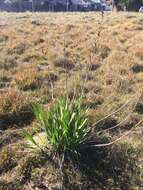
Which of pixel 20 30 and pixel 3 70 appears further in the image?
pixel 20 30

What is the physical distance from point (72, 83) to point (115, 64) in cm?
271

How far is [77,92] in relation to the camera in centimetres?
860

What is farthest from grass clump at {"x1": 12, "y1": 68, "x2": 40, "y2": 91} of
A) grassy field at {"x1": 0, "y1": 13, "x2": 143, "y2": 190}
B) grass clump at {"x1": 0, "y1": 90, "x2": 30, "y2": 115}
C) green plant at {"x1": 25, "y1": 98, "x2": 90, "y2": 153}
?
green plant at {"x1": 25, "y1": 98, "x2": 90, "y2": 153}

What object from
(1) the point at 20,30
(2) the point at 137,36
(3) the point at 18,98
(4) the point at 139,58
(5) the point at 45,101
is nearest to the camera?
(3) the point at 18,98

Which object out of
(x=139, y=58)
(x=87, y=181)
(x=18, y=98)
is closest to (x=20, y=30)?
(x=139, y=58)

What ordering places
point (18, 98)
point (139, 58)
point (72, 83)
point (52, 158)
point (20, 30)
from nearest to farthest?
point (52, 158)
point (18, 98)
point (72, 83)
point (139, 58)
point (20, 30)

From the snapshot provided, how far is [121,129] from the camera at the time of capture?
23.2 ft

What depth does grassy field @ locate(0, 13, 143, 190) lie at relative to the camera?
5.71 m

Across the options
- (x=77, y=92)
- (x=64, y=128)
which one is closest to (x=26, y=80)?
(x=77, y=92)

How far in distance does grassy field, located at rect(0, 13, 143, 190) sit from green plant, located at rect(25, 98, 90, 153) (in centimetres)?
24

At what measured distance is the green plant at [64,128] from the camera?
5.85 metres

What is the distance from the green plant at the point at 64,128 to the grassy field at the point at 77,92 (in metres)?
0.24

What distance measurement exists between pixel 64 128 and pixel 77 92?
282 centimetres

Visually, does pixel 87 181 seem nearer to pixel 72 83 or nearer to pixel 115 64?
pixel 72 83
